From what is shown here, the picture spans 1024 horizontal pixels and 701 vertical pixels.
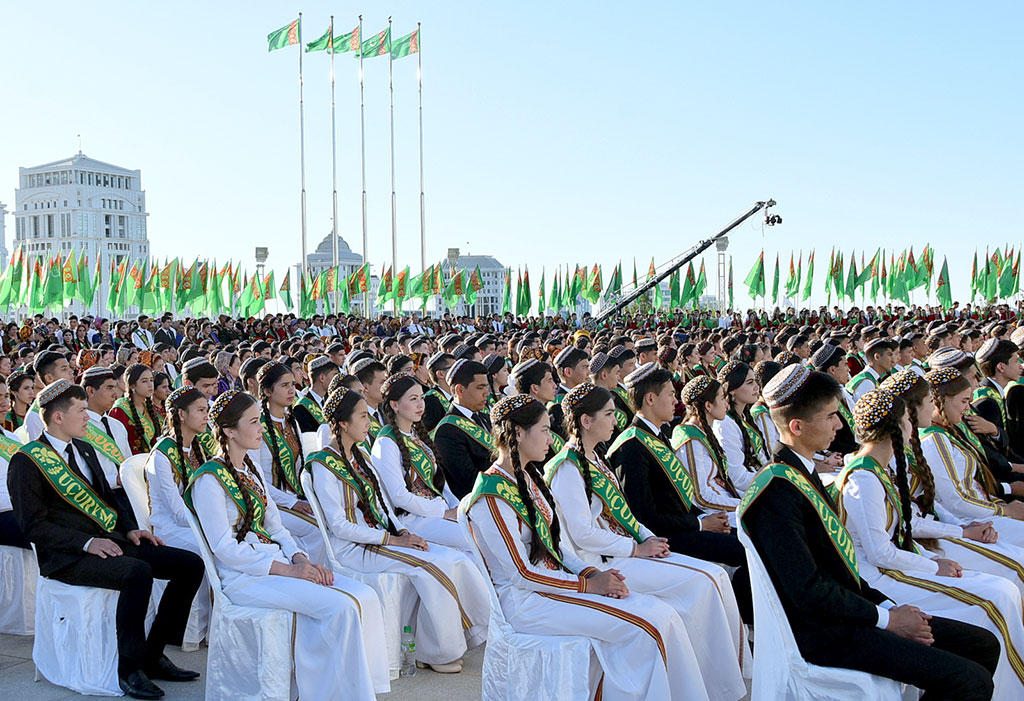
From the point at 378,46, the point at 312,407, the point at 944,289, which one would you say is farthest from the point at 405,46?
the point at 312,407

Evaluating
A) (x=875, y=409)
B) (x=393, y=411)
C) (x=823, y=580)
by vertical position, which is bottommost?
(x=823, y=580)

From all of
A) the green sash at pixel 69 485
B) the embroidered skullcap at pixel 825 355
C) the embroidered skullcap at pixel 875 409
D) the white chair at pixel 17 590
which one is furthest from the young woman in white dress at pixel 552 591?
the embroidered skullcap at pixel 825 355

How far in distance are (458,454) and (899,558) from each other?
136 inches

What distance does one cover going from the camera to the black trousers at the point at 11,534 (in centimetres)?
605

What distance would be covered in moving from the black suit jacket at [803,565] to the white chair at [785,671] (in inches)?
1.4

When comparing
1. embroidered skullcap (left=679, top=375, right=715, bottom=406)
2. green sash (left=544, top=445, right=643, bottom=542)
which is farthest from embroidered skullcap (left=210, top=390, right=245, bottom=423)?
embroidered skullcap (left=679, top=375, right=715, bottom=406)

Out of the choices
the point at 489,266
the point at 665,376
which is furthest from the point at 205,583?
the point at 489,266

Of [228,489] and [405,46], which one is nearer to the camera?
[228,489]

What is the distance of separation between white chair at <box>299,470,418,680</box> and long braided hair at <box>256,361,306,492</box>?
1.36 m

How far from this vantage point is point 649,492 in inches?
219

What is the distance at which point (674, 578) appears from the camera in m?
4.98

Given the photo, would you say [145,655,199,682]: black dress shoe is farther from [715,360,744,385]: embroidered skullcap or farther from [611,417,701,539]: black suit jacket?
[715,360,744,385]: embroidered skullcap

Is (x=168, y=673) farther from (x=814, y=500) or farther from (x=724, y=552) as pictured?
(x=814, y=500)

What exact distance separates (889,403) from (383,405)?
3235mm
